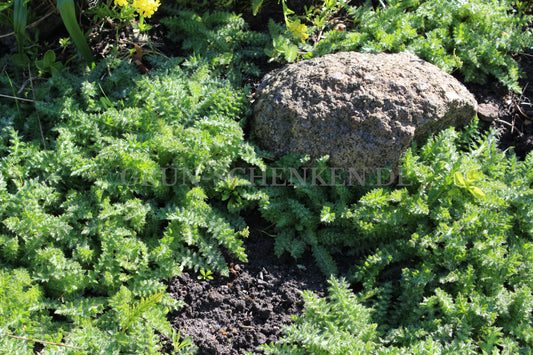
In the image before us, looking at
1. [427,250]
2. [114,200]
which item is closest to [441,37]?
[427,250]

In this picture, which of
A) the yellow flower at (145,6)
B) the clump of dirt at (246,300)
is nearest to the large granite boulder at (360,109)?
the clump of dirt at (246,300)

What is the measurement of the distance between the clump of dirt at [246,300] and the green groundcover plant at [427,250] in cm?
12

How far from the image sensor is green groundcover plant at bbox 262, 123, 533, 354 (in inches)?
105

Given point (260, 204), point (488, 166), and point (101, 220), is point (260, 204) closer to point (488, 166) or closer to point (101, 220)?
point (101, 220)

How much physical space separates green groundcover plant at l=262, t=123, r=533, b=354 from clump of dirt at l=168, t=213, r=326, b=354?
12 cm

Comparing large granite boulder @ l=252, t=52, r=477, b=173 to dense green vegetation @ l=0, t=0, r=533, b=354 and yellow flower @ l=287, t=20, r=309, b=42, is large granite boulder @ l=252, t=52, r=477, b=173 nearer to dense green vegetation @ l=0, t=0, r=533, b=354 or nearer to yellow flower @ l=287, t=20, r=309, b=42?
dense green vegetation @ l=0, t=0, r=533, b=354

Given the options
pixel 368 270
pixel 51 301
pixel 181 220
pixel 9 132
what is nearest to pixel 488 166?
pixel 368 270

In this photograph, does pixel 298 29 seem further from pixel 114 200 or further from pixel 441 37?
pixel 114 200

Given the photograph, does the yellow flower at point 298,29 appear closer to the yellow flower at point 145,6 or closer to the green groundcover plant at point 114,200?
the green groundcover plant at point 114,200

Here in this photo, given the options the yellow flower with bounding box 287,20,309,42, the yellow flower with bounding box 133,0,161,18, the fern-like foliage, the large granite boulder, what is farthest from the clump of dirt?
the yellow flower with bounding box 133,0,161,18

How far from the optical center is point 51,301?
9.11 feet

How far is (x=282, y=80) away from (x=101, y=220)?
1561mm

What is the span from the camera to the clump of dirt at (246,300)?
2805 millimetres

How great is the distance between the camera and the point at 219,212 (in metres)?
3.23
